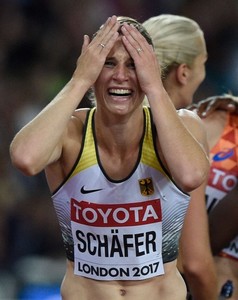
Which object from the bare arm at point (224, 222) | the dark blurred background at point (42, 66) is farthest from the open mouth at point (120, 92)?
the dark blurred background at point (42, 66)

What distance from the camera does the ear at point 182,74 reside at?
178 inches

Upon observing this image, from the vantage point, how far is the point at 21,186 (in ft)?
26.0

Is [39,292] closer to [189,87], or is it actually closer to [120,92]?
[189,87]

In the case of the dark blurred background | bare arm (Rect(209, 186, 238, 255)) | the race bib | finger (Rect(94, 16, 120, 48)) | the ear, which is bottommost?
the dark blurred background

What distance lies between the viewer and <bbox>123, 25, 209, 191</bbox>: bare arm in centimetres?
349

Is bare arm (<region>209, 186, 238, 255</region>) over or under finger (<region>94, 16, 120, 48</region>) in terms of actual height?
under

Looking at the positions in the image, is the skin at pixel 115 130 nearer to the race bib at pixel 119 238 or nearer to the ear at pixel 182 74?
the race bib at pixel 119 238

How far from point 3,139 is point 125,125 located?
458cm

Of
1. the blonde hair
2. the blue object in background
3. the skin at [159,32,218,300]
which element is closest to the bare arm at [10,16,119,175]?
the skin at [159,32,218,300]

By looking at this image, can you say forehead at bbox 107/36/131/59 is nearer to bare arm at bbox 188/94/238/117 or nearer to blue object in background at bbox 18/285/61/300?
bare arm at bbox 188/94/238/117

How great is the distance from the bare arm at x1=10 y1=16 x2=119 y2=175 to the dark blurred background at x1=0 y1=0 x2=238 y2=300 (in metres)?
3.88

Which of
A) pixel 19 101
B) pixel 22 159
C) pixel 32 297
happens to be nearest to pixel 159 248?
pixel 22 159

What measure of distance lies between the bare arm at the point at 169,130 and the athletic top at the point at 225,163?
1093 millimetres

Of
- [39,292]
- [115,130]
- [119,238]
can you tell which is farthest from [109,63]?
[39,292]
